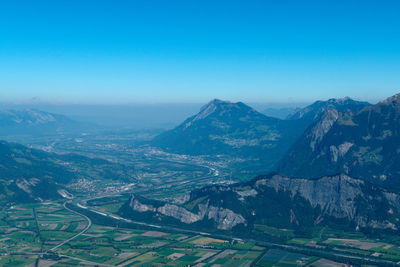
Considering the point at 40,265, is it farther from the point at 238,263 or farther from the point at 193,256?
the point at 238,263

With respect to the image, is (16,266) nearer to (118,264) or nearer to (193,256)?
(118,264)

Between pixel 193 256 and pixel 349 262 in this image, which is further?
pixel 193 256

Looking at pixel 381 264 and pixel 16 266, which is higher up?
pixel 381 264

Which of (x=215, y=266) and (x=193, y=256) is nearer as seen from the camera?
(x=215, y=266)

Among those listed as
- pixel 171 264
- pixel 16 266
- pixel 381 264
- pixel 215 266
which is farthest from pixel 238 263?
pixel 16 266

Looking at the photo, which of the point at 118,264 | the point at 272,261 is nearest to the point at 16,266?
the point at 118,264

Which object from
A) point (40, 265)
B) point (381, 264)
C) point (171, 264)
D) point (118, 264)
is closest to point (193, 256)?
point (171, 264)

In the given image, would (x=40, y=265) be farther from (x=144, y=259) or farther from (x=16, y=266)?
(x=144, y=259)
